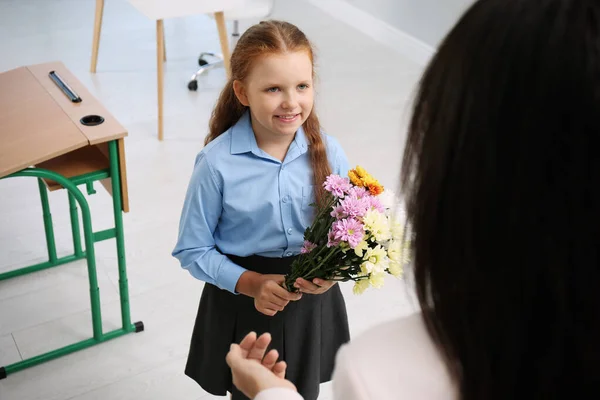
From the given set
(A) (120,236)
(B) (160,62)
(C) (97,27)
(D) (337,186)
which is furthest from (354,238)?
(C) (97,27)

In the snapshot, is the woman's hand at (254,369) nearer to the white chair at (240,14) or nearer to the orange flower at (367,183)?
the orange flower at (367,183)

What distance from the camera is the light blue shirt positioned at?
1477 millimetres

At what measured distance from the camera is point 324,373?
177 cm

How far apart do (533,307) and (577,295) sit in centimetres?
4

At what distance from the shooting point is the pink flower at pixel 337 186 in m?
1.35

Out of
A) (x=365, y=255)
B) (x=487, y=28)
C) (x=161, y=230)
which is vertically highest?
(x=487, y=28)

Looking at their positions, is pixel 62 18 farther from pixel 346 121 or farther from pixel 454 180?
pixel 454 180

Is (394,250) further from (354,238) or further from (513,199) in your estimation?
(513,199)

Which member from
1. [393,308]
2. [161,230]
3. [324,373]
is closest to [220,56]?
[161,230]

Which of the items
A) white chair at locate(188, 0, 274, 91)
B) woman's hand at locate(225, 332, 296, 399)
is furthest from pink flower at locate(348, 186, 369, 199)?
white chair at locate(188, 0, 274, 91)

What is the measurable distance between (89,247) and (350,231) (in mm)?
1113

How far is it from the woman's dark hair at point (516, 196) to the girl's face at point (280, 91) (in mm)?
852

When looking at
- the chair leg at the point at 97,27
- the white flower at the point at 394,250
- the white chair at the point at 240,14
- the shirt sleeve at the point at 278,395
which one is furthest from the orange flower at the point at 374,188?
the chair leg at the point at 97,27

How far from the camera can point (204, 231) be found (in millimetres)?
1482
